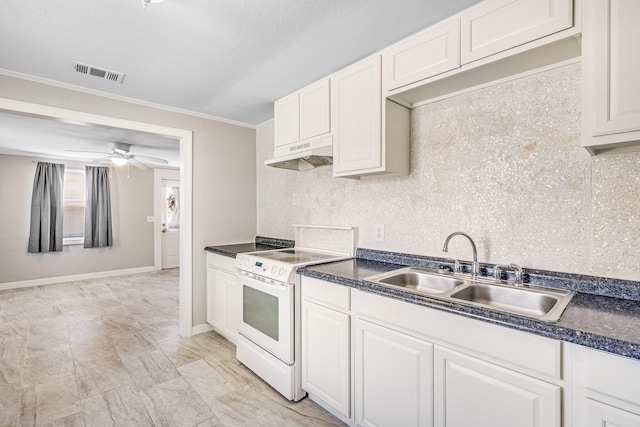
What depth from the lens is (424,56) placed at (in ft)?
5.60

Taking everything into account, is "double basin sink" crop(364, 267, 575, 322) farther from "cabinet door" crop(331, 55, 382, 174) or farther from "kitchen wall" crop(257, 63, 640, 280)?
"cabinet door" crop(331, 55, 382, 174)

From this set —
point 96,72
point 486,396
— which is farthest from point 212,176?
point 486,396

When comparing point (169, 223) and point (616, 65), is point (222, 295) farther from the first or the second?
point (169, 223)

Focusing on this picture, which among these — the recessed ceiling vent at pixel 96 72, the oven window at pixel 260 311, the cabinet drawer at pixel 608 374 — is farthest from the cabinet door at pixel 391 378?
the recessed ceiling vent at pixel 96 72

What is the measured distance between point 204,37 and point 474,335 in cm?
215

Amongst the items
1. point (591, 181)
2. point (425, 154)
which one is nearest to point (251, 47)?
point (425, 154)

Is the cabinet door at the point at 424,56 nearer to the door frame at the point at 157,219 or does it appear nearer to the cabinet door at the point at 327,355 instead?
the cabinet door at the point at 327,355

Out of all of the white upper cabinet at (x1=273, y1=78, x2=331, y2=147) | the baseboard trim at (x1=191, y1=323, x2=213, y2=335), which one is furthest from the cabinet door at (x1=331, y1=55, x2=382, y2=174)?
the baseboard trim at (x1=191, y1=323, x2=213, y2=335)

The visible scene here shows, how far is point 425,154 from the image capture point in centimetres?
205

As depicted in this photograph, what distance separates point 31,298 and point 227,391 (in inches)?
171

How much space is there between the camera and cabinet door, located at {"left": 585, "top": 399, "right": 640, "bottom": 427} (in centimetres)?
91

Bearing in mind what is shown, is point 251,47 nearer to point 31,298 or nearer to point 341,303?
point 341,303

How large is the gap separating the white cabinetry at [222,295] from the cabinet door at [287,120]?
1.20m

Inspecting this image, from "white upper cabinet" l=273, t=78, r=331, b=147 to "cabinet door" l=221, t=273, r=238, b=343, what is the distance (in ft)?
4.37
